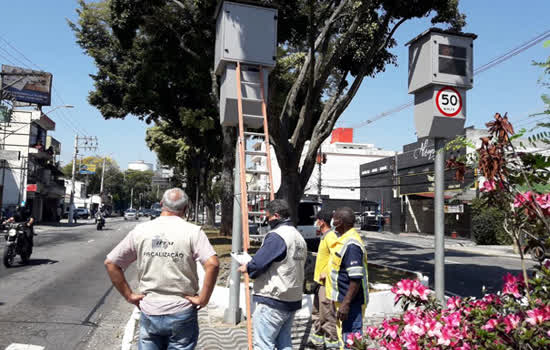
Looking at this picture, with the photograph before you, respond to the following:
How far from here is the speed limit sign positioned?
5.63m

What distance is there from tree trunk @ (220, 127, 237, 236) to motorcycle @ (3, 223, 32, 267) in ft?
20.9

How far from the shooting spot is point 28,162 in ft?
131

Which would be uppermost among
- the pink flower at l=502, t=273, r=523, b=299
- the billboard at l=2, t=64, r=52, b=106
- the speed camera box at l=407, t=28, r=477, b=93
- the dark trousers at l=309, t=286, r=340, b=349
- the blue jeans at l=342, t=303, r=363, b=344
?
the billboard at l=2, t=64, r=52, b=106

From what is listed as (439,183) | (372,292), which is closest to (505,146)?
(439,183)

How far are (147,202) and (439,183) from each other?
419 ft

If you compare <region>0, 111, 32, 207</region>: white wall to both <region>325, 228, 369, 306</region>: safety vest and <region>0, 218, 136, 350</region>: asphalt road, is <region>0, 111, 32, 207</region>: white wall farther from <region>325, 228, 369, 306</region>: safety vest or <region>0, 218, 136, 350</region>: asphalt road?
<region>325, 228, 369, 306</region>: safety vest

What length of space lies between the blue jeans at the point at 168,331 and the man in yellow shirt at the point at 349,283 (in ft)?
5.48

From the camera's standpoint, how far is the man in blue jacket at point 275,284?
4.09 meters

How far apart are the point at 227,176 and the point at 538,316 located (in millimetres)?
14565

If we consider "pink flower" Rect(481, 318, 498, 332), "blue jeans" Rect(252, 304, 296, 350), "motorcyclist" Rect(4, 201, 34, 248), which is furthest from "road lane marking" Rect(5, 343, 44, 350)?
"motorcyclist" Rect(4, 201, 34, 248)

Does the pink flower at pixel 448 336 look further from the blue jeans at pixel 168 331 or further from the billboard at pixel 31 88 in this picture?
the billboard at pixel 31 88

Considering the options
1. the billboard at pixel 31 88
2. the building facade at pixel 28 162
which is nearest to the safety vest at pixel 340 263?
the building facade at pixel 28 162

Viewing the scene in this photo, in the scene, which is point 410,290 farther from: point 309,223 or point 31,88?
point 31,88

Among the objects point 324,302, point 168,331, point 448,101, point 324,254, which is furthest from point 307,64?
point 168,331
